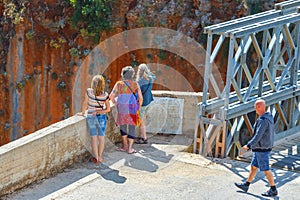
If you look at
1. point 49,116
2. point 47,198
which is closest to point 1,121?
point 49,116

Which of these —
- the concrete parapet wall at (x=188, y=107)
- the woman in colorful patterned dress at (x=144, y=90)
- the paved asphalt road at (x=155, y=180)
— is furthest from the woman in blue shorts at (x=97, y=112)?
the concrete parapet wall at (x=188, y=107)

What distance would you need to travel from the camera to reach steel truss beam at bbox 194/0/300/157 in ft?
30.4

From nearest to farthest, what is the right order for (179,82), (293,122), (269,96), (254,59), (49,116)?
1. (269,96)
2. (293,122)
3. (254,59)
4. (179,82)
5. (49,116)

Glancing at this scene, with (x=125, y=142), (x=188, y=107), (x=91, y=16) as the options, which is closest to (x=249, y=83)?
(x=188, y=107)

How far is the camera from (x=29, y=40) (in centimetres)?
2091

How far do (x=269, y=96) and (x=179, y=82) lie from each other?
30.4ft

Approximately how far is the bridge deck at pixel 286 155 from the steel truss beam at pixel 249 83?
11.1 inches

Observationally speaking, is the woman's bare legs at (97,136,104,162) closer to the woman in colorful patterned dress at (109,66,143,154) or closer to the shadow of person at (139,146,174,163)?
the woman in colorful patterned dress at (109,66,143,154)

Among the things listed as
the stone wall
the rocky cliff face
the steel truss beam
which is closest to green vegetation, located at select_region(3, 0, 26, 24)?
the rocky cliff face

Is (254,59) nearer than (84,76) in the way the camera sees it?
Yes

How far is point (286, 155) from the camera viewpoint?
9688mm

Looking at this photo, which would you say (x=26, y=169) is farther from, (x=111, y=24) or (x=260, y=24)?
(x=111, y=24)

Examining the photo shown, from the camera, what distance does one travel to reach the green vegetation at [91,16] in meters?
19.3

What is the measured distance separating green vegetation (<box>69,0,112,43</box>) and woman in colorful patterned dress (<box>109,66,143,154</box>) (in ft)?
34.0
